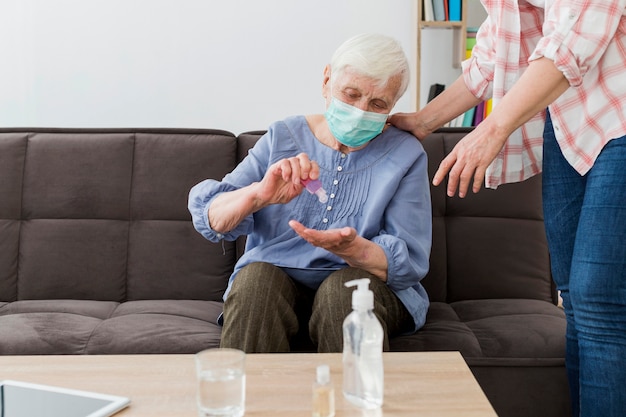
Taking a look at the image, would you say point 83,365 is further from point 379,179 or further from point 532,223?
point 532,223

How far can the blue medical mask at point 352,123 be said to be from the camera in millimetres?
1631

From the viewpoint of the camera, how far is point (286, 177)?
1.40 metres

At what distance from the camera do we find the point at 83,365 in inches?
47.4

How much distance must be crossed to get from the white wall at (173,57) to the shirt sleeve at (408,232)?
140 cm

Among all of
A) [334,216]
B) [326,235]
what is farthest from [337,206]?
[326,235]

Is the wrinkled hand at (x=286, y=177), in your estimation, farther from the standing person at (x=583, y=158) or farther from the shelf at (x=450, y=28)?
the shelf at (x=450, y=28)

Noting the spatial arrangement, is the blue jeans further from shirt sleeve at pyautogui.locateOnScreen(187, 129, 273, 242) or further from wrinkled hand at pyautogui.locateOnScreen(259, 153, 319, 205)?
shirt sleeve at pyautogui.locateOnScreen(187, 129, 273, 242)

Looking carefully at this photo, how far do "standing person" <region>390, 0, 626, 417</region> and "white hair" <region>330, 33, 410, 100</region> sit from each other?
0.24 m

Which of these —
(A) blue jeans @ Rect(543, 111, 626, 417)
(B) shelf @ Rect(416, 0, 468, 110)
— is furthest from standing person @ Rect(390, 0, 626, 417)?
(B) shelf @ Rect(416, 0, 468, 110)

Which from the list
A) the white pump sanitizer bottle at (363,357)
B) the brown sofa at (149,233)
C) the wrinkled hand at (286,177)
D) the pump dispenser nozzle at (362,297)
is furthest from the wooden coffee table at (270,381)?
the brown sofa at (149,233)

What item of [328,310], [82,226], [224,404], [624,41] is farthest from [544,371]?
[82,226]

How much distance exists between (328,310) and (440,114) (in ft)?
2.07

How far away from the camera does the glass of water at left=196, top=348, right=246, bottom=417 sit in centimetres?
96

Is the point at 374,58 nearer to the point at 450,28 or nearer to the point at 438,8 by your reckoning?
the point at 438,8
